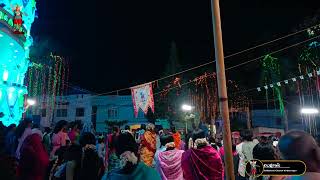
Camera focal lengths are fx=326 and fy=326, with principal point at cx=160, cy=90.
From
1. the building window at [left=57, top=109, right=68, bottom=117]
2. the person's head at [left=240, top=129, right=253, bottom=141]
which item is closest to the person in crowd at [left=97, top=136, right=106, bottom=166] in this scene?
the person's head at [left=240, top=129, right=253, bottom=141]

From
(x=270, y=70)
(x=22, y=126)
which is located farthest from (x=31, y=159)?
(x=270, y=70)

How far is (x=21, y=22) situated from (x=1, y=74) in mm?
4197

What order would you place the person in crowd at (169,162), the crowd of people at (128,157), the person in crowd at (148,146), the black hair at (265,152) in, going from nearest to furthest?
1. the crowd of people at (128,157)
2. the black hair at (265,152)
3. the person in crowd at (169,162)
4. the person in crowd at (148,146)

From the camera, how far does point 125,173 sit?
3477 millimetres

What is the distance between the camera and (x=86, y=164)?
205 inches

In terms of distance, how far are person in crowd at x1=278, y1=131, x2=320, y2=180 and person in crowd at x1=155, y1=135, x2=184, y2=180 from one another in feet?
16.3

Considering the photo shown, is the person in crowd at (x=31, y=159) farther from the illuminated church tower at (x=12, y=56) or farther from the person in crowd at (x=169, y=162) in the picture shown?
the illuminated church tower at (x=12, y=56)

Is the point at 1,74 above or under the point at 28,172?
above

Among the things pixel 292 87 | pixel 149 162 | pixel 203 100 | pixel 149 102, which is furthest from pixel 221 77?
pixel 203 100

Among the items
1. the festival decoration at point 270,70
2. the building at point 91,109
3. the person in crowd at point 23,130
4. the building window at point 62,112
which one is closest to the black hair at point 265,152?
the person in crowd at point 23,130

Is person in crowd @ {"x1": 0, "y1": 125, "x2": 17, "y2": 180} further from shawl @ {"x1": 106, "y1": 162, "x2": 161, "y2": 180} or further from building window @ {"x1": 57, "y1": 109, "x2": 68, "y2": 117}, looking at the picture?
building window @ {"x1": 57, "y1": 109, "x2": 68, "y2": 117}

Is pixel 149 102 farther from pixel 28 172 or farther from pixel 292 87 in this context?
pixel 292 87

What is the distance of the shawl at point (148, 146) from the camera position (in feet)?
33.4

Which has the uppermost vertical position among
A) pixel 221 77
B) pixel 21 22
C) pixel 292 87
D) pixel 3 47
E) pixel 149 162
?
pixel 21 22
